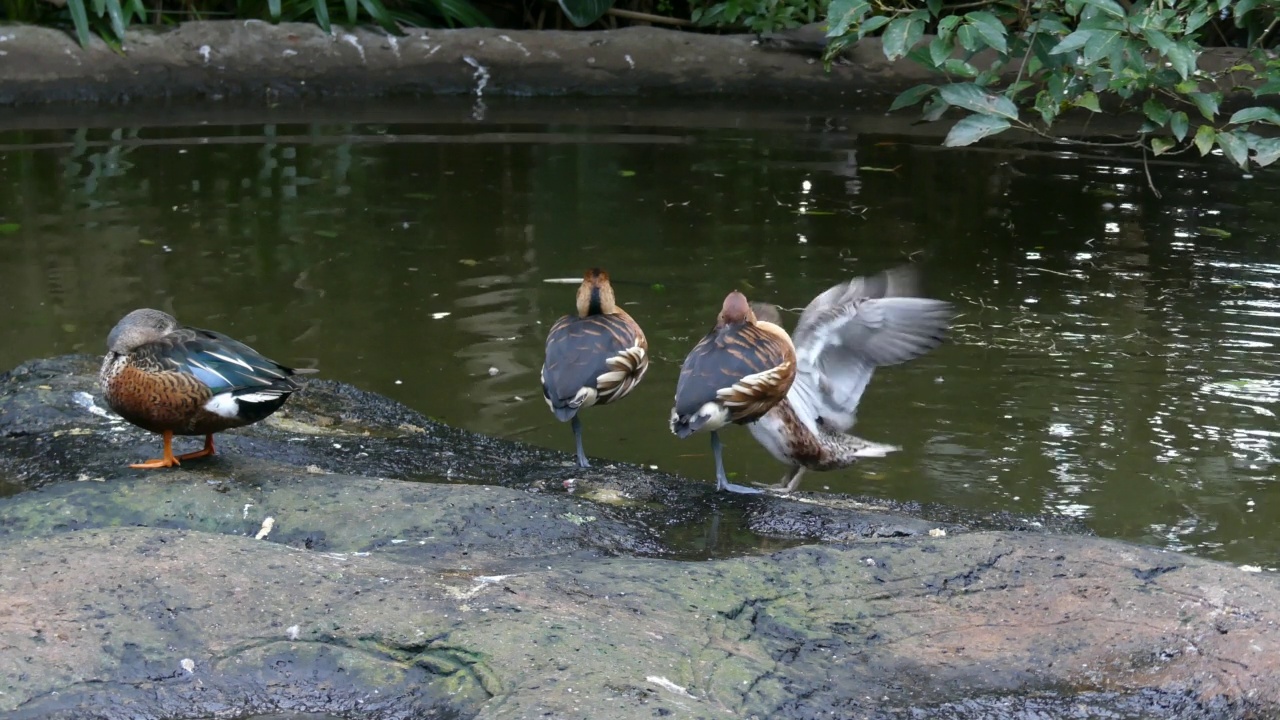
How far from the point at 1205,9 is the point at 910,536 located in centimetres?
258

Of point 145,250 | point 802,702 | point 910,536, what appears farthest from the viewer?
point 145,250

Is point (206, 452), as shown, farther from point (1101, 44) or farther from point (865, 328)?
point (1101, 44)

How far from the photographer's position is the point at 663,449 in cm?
577

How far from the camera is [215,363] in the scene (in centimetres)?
394

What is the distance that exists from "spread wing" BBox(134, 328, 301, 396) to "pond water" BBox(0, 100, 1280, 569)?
6.26 ft

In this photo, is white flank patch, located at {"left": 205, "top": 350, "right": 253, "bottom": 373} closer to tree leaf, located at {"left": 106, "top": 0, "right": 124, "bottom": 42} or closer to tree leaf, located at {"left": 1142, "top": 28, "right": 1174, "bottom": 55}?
tree leaf, located at {"left": 1142, "top": 28, "right": 1174, "bottom": 55}

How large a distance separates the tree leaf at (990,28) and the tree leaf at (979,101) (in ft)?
0.65

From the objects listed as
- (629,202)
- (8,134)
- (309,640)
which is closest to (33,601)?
(309,640)

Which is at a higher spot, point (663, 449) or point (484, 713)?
point (484, 713)

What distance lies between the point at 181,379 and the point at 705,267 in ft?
14.8

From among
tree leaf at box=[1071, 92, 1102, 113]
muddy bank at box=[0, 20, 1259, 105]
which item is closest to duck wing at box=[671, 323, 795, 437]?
tree leaf at box=[1071, 92, 1102, 113]

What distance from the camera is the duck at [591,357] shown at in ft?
14.8

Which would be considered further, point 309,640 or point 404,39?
point 404,39

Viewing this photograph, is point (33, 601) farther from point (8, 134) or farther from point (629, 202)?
point (8, 134)
